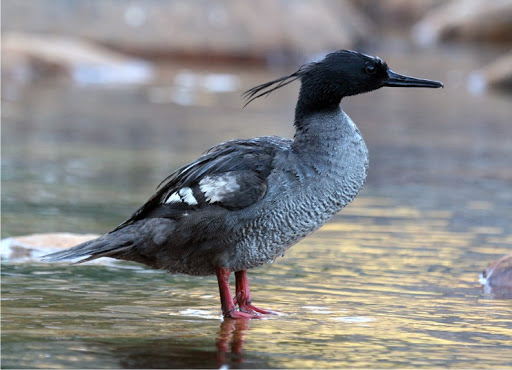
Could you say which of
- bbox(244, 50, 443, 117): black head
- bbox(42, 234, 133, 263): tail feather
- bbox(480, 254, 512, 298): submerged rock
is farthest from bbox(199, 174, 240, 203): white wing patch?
bbox(480, 254, 512, 298): submerged rock

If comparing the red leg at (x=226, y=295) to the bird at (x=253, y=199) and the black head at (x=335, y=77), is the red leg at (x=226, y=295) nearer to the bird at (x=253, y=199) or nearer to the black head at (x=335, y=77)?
the bird at (x=253, y=199)

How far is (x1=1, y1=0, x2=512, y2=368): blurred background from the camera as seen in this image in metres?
5.90

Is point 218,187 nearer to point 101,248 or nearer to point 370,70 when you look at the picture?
point 101,248

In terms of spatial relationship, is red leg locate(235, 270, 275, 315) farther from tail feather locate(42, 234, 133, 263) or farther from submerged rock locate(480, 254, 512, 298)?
submerged rock locate(480, 254, 512, 298)

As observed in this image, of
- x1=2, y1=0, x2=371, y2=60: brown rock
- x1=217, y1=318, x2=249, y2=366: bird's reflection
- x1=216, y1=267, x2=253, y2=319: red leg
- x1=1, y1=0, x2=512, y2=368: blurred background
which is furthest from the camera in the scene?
x1=2, y1=0, x2=371, y2=60: brown rock

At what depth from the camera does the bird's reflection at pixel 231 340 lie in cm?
550

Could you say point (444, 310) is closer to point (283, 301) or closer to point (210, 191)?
point (283, 301)

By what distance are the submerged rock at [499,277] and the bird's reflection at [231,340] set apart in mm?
1855

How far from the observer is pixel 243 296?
6656mm

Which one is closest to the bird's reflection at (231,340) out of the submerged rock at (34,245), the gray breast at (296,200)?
the gray breast at (296,200)

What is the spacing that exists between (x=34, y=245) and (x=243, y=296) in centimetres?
202

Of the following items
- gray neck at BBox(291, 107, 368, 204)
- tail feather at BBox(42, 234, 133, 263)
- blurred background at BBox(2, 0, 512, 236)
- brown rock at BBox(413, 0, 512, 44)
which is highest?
brown rock at BBox(413, 0, 512, 44)

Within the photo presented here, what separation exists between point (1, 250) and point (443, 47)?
27926 mm

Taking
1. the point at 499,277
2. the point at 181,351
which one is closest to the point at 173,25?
the point at 499,277
